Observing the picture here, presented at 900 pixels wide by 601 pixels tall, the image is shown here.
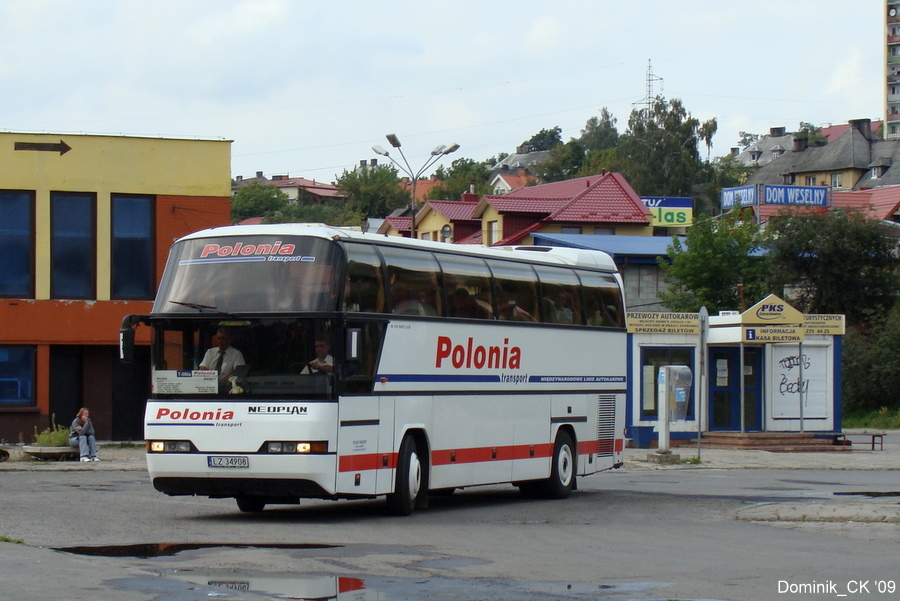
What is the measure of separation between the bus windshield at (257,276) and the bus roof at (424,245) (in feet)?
0.34

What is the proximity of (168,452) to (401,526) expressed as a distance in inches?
109

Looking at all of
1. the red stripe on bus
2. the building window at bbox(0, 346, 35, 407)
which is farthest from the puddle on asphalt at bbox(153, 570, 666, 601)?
the building window at bbox(0, 346, 35, 407)

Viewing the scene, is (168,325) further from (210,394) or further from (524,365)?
(524,365)

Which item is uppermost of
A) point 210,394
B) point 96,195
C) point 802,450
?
point 96,195

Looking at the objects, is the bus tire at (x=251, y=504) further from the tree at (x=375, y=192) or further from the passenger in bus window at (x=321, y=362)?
the tree at (x=375, y=192)

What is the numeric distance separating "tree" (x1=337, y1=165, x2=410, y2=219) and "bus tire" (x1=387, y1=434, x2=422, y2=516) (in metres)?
105

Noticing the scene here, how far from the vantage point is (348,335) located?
14.9 m

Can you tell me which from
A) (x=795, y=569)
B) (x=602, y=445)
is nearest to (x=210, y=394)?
(x=795, y=569)

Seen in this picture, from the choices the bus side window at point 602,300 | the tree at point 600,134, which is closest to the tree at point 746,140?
the tree at point 600,134

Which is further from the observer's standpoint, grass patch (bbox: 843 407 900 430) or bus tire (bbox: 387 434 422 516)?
grass patch (bbox: 843 407 900 430)

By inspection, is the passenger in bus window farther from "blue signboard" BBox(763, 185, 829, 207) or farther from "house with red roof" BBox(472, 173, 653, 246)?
"blue signboard" BBox(763, 185, 829, 207)

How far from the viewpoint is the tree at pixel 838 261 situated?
5934cm

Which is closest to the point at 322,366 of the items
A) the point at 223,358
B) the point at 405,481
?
the point at 223,358

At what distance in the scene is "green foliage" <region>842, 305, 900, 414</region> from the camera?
53.9 metres
